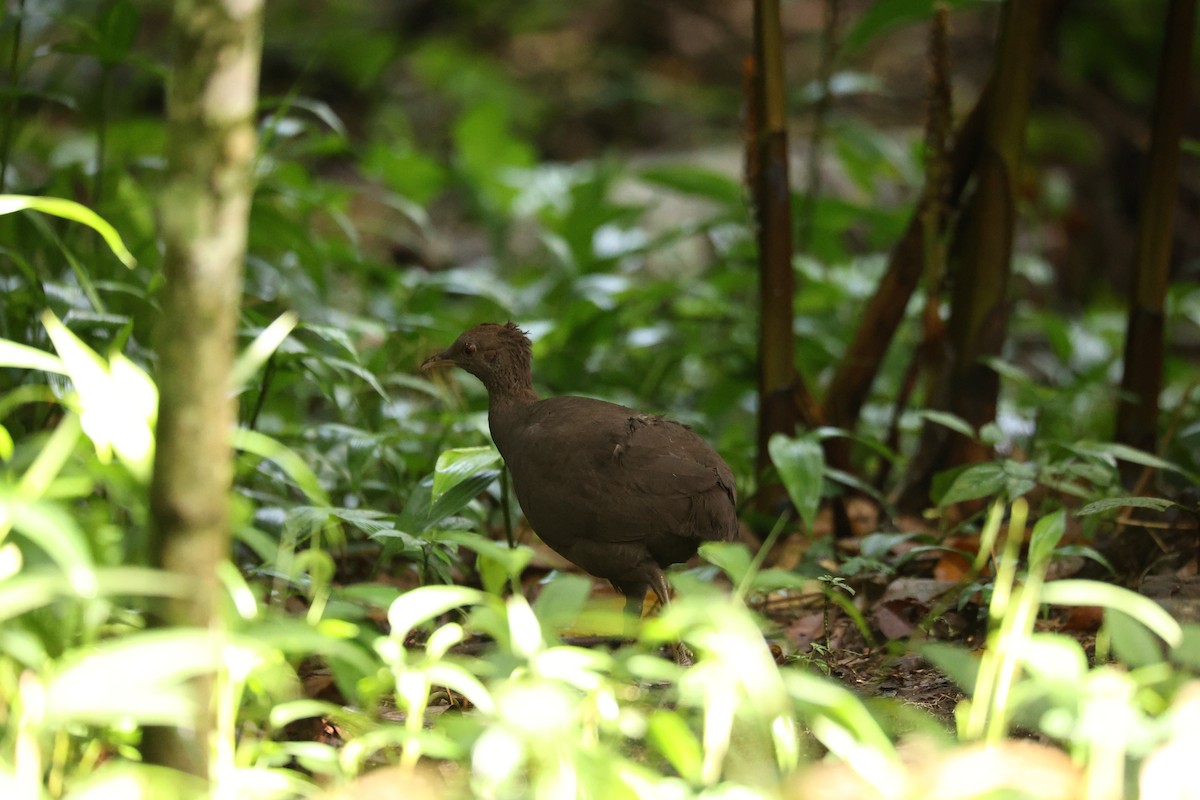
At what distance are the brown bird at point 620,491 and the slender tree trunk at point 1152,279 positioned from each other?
1572 millimetres

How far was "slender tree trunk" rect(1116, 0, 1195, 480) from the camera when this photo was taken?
3.69m

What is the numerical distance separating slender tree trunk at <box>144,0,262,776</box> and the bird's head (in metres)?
1.61

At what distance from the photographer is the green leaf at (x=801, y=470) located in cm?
315

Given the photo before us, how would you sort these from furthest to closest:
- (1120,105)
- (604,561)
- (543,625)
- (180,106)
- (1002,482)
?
(1120,105), (1002,482), (604,561), (543,625), (180,106)

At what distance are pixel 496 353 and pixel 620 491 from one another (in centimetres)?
67

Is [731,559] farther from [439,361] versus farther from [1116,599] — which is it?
[439,361]

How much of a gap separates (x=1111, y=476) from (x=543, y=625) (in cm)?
186

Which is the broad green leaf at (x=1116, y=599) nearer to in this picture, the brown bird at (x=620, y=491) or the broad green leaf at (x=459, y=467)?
the brown bird at (x=620, y=491)

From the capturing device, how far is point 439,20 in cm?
1066

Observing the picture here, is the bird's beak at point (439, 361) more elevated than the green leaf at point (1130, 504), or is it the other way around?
the green leaf at point (1130, 504)

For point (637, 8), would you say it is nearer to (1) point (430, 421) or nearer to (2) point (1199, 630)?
(1) point (430, 421)

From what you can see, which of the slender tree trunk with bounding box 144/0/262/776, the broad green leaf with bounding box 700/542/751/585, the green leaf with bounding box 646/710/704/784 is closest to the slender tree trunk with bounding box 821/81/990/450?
the broad green leaf with bounding box 700/542/751/585


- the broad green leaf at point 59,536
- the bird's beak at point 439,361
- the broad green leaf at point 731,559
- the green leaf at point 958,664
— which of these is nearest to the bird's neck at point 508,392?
the bird's beak at point 439,361

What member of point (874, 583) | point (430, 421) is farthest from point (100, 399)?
point (430, 421)
